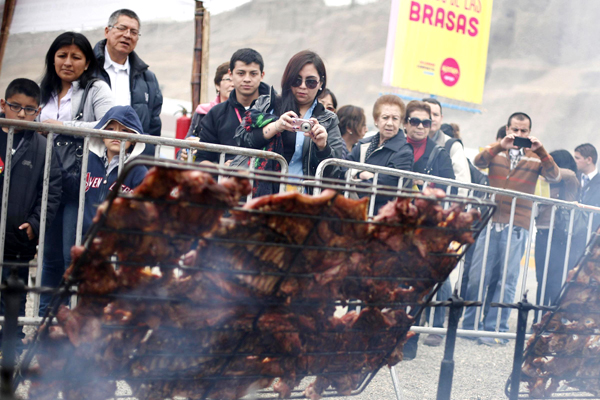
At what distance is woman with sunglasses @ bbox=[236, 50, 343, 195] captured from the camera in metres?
3.92

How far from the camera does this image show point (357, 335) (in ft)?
6.77

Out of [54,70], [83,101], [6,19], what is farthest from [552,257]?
[6,19]

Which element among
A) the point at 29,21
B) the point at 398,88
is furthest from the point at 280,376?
the point at 398,88

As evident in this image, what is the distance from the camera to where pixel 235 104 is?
4.69 m

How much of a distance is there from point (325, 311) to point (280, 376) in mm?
265

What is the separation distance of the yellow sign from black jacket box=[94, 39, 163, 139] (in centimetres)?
686

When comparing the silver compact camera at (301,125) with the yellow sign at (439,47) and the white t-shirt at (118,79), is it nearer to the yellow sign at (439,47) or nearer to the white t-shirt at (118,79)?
the white t-shirt at (118,79)

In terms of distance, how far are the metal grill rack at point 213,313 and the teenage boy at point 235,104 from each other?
2740mm

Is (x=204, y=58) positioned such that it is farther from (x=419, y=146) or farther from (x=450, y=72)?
(x=450, y=72)

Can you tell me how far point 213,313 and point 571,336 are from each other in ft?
5.77

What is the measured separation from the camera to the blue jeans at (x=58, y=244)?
3840 mm

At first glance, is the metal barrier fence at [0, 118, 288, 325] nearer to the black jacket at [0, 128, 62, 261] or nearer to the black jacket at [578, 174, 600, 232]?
the black jacket at [0, 128, 62, 261]

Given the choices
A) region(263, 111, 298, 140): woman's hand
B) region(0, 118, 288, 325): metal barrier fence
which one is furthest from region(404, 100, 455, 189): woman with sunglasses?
region(0, 118, 288, 325): metal barrier fence

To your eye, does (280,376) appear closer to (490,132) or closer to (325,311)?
(325,311)
